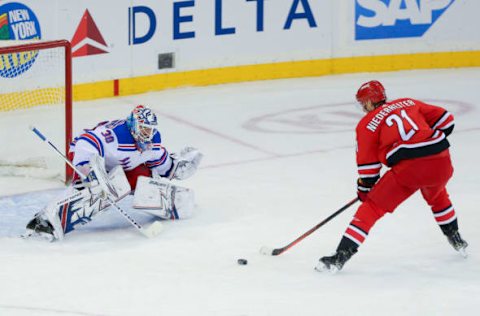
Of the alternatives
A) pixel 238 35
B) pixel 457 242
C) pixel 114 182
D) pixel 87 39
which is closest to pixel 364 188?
pixel 457 242

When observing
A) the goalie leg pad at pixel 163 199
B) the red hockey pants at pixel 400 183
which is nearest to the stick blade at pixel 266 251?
the red hockey pants at pixel 400 183

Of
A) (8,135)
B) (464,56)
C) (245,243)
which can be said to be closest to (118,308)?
(245,243)

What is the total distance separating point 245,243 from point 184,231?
0.34 m

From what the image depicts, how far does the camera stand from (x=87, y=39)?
8188mm

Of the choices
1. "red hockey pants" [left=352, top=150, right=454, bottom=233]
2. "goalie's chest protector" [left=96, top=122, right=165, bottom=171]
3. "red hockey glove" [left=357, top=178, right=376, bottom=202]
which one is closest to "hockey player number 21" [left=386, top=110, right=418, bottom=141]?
"red hockey pants" [left=352, top=150, right=454, bottom=233]

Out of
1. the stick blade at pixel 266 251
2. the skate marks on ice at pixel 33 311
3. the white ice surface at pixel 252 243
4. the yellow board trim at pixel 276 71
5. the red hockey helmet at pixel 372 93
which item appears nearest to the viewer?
the skate marks on ice at pixel 33 311

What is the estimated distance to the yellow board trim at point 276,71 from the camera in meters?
8.44

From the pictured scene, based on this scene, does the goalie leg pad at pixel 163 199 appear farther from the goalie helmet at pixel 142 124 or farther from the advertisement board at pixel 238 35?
the advertisement board at pixel 238 35

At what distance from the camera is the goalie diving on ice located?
17.8 ft

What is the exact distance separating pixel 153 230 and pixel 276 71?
3810mm

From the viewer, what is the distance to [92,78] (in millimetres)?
8297

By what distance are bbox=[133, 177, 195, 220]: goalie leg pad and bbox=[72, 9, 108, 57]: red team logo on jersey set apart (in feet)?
8.48

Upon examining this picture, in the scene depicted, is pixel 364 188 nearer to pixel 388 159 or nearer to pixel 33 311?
pixel 388 159

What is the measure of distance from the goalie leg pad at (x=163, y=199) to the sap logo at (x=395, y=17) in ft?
12.5
